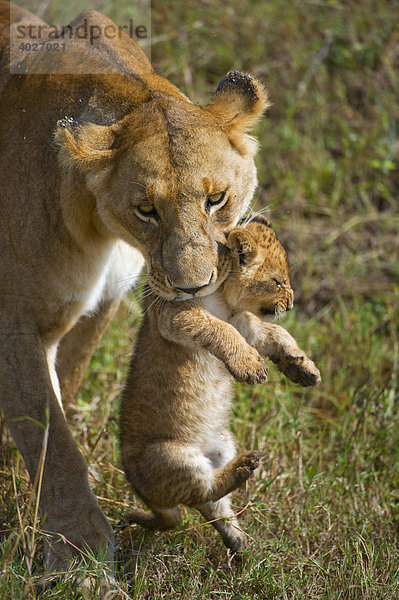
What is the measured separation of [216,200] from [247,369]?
678 mm

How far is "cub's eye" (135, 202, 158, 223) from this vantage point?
339 centimetres

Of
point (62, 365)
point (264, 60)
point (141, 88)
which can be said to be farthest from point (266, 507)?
point (264, 60)

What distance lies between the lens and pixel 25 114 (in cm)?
384

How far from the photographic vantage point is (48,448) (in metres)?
3.76

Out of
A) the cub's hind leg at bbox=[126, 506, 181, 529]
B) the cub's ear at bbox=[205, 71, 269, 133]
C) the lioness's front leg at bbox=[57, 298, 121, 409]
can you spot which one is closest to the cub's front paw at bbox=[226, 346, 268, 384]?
the cub's hind leg at bbox=[126, 506, 181, 529]

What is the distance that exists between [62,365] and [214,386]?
1205 millimetres

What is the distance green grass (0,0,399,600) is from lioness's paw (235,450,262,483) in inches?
17.9

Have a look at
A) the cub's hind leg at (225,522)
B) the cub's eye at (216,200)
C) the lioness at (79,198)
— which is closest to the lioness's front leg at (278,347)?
the lioness at (79,198)

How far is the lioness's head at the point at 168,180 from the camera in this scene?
333 cm

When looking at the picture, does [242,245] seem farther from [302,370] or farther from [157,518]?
[157,518]

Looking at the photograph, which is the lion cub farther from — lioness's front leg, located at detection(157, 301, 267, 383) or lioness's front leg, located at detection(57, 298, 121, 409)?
lioness's front leg, located at detection(57, 298, 121, 409)

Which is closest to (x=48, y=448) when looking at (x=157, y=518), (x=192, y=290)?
(x=157, y=518)

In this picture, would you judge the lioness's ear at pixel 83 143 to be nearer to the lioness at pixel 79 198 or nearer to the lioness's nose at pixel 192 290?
the lioness at pixel 79 198

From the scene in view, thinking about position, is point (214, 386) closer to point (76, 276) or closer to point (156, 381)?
point (156, 381)
